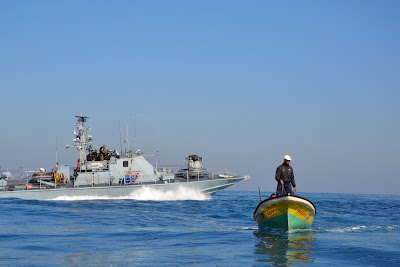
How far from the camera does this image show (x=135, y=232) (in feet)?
65.6

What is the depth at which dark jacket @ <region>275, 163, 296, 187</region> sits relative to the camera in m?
18.6

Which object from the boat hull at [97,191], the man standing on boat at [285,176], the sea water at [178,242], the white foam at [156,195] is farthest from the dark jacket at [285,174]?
the boat hull at [97,191]

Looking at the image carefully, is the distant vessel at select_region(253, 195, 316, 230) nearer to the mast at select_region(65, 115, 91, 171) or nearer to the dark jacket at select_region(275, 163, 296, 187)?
the dark jacket at select_region(275, 163, 296, 187)

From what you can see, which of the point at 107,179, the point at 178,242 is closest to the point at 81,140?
the point at 107,179

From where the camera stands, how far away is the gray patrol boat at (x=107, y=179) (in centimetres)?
4119

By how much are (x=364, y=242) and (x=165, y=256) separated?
311 inches

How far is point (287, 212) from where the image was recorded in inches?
720

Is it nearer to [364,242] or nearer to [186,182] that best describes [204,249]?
[364,242]

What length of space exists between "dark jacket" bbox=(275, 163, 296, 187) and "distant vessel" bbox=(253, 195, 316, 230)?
0.84 metres

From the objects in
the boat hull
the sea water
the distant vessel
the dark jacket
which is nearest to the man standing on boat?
the dark jacket

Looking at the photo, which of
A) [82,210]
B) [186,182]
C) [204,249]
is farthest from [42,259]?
[186,182]

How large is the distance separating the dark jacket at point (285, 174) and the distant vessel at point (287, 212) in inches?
33.0

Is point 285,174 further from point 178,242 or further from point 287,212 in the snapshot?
point 178,242

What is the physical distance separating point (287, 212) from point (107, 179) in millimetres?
27933
